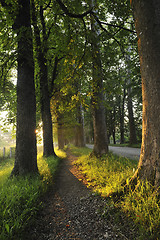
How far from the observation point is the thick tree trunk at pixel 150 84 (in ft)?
9.30

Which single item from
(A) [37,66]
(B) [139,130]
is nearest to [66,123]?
(A) [37,66]

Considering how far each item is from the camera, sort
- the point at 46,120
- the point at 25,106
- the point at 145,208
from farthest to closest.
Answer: the point at 46,120 → the point at 25,106 → the point at 145,208

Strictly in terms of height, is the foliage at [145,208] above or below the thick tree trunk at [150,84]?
below

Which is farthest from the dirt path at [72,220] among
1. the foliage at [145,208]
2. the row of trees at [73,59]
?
the row of trees at [73,59]

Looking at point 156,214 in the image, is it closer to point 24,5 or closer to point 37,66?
point 24,5

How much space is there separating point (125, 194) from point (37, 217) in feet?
6.71

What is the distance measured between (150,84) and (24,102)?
4449 millimetres

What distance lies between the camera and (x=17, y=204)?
288 cm

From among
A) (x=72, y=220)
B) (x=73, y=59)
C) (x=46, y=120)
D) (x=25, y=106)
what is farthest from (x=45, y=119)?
(x=72, y=220)

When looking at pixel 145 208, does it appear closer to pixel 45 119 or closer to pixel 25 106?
pixel 25 106

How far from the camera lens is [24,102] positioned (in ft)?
17.3

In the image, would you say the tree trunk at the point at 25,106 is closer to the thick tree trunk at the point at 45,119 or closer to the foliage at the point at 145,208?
the foliage at the point at 145,208

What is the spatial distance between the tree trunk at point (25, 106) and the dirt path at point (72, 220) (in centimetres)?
160

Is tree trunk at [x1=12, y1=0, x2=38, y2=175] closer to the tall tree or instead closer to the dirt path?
the tall tree
